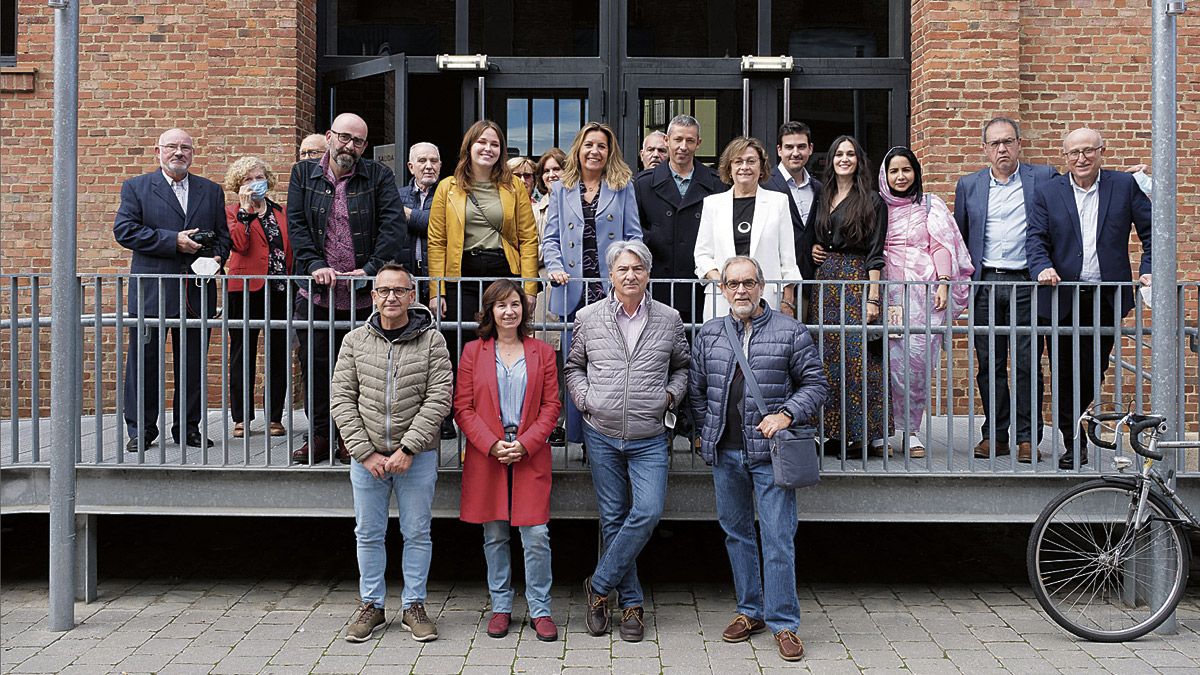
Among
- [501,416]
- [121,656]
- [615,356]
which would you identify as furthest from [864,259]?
[121,656]

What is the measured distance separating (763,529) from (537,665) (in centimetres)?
112

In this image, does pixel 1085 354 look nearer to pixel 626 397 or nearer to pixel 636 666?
pixel 626 397

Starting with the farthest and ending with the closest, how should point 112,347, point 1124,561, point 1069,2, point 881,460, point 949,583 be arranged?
point 1069,2 → point 112,347 → point 949,583 → point 881,460 → point 1124,561

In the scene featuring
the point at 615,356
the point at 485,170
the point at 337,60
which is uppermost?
the point at 337,60

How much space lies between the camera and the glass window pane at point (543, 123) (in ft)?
30.0

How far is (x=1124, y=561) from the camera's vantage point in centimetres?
550

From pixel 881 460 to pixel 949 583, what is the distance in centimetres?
101

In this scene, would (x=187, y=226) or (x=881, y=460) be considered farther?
(x=187, y=226)

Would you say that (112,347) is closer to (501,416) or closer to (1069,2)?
(501,416)

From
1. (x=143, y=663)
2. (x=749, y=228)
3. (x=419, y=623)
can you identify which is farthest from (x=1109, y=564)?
(x=143, y=663)

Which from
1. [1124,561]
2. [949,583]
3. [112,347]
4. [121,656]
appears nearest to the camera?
[121,656]

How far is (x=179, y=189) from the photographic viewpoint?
652 centimetres

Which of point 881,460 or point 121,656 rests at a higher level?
point 881,460

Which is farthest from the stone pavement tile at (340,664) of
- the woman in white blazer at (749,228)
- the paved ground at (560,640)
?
the woman in white blazer at (749,228)
